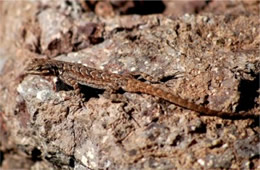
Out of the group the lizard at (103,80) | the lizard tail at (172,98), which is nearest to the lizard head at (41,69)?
the lizard at (103,80)

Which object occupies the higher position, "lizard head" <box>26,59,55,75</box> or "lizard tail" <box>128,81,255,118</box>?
"lizard head" <box>26,59,55,75</box>

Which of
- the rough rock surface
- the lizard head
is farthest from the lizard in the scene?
the rough rock surface

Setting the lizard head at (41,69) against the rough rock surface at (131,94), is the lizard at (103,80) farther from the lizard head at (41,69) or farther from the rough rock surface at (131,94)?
the rough rock surface at (131,94)

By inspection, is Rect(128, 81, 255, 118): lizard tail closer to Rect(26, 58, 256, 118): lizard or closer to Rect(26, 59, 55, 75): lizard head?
Rect(26, 58, 256, 118): lizard

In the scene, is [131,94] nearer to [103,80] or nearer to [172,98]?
[103,80]

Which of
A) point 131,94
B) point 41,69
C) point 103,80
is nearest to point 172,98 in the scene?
point 131,94

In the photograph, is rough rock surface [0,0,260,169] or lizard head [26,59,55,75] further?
lizard head [26,59,55,75]
